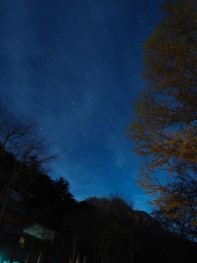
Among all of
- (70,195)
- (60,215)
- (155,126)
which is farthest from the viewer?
(70,195)

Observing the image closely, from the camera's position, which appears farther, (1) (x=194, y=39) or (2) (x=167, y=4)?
(2) (x=167, y=4)

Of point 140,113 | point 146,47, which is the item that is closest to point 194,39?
point 146,47

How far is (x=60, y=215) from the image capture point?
108ft

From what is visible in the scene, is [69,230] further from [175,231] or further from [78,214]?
[175,231]

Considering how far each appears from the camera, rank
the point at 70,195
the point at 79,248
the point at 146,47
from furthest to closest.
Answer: the point at 70,195 → the point at 79,248 → the point at 146,47

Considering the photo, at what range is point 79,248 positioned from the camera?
2875 centimetres

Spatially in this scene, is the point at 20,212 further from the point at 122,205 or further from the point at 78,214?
the point at 122,205

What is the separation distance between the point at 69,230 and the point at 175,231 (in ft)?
45.6

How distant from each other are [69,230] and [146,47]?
28.0 meters

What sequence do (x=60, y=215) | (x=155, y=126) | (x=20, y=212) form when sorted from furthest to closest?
(x=60, y=215) < (x=20, y=212) < (x=155, y=126)

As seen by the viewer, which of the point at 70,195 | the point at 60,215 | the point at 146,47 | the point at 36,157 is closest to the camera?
the point at 146,47

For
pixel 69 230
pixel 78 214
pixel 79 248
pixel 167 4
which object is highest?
pixel 167 4

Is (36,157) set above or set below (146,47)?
below

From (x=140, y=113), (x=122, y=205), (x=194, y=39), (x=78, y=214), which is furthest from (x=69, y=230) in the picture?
(x=194, y=39)
